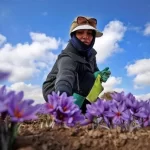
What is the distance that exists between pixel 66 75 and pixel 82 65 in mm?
725

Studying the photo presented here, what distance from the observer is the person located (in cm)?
539

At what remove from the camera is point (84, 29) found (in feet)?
18.5

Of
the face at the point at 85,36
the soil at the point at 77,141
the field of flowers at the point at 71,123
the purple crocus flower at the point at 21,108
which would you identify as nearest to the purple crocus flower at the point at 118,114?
the field of flowers at the point at 71,123

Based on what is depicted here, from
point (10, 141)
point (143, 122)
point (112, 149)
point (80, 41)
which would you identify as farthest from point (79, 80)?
point (10, 141)

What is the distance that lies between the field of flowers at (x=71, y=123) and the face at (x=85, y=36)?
2442 millimetres

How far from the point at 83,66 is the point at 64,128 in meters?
3.15

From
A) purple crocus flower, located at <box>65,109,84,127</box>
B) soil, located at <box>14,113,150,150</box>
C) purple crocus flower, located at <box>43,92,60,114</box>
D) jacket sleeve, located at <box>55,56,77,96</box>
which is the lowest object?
soil, located at <box>14,113,150,150</box>

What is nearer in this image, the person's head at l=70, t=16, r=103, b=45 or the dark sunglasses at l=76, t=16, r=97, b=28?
the person's head at l=70, t=16, r=103, b=45

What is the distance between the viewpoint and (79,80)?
5555mm

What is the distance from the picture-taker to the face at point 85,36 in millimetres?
5559

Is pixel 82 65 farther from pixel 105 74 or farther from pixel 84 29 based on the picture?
pixel 84 29

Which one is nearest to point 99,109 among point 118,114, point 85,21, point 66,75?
point 118,114

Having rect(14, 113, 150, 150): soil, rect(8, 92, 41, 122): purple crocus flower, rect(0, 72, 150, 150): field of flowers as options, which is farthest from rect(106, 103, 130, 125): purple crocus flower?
rect(8, 92, 41, 122): purple crocus flower

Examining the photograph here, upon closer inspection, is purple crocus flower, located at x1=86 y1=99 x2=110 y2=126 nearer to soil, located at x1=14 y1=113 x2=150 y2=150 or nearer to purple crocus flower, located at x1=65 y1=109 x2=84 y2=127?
purple crocus flower, located at x1=65 y1=109 x2=84 y2=127
